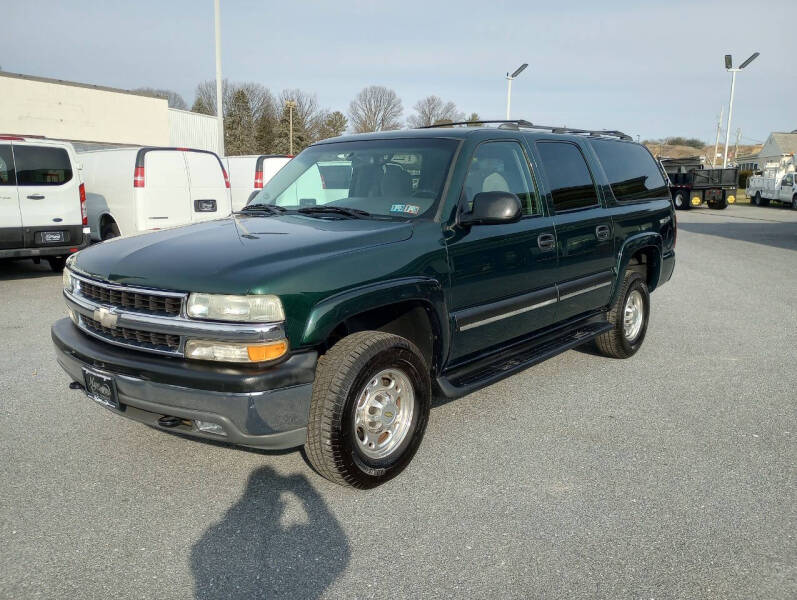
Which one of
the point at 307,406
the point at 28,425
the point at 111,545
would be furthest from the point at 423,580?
the point at 28,425

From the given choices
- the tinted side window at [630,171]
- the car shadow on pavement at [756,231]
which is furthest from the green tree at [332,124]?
the tinted side window at [630,171]

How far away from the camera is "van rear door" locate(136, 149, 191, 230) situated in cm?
1040

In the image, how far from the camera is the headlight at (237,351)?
2973mm

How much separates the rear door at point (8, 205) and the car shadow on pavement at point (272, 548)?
298 inches

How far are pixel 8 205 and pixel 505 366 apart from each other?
26.4 ft

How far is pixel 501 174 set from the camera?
4.41 metres

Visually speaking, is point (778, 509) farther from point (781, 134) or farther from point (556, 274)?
point (781, 134)

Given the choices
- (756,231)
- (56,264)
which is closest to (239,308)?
(56,264)

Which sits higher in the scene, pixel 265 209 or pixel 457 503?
pixel 265 209

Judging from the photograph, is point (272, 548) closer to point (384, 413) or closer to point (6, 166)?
point (384, 413)

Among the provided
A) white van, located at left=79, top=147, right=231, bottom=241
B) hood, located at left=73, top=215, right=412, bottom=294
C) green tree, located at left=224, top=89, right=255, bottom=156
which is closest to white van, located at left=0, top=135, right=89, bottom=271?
white van, located at left=79, top=147, right=231, bottom=241

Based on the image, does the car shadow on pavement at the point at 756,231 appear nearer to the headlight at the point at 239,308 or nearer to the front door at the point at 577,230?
the front door at the point at 577,230

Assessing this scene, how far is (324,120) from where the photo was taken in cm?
7350

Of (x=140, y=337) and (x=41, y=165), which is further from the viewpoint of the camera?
(x=41, y=165)
